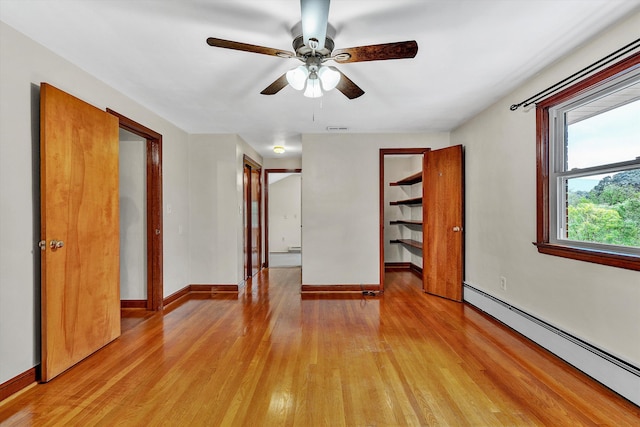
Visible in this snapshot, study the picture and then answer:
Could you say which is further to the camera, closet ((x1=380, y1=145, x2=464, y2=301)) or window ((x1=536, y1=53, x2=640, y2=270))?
closet ((x1=380, y1=145, x2=464, y2=301))

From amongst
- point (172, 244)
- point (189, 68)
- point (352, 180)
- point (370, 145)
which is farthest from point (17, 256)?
point (370, 145)

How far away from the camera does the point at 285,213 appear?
9.19m

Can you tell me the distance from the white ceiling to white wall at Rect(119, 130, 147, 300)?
2.09 feet

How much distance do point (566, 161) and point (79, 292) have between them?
3966 mm

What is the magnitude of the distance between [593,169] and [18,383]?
413 cm

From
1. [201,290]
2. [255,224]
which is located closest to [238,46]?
[201,290]

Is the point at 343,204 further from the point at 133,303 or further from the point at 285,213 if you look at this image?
the point at 285,213

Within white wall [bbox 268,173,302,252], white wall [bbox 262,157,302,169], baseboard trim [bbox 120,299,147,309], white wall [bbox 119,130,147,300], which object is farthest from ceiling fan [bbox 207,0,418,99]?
white wall [bbox 268,173,302,252]

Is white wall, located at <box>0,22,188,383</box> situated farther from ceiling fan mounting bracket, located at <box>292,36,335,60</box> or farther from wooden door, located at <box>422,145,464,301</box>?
wooden door, located at <box>422,145,464,301</box>

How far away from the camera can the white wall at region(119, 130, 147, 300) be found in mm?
3697

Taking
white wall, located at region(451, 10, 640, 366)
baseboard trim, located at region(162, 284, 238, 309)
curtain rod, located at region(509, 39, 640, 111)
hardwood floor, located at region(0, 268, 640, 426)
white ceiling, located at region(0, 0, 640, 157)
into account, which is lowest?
hardwood floor, located at region(0, 268, 640, 426)

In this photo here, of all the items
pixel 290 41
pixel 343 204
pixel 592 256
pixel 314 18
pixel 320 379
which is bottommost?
pixel 320 379

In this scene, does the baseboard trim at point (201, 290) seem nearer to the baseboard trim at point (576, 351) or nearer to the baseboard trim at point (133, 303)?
the baseboard trim at point (133, 303)

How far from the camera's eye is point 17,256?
1990mm
